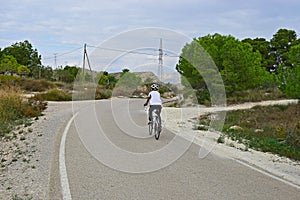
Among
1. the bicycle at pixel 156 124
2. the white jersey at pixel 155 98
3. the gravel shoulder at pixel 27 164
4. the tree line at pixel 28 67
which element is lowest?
the gravel shoulder at pixel 27 164

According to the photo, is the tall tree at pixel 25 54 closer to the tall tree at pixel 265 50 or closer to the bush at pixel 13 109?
the tall tree at pixel 265 50

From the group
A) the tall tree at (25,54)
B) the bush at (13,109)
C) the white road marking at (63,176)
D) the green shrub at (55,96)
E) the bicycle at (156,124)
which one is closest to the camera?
the white road marking at (63,176)

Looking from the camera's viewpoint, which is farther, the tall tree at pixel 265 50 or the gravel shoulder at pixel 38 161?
the tall tree at pixel 265 50

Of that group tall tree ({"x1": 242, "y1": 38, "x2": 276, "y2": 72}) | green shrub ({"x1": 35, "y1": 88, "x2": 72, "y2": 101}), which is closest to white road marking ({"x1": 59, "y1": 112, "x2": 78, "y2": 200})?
green shrub ({"x1": 35, "y1": 88, "x2": 72, "y2": 101})

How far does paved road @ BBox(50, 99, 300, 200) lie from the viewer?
6.65 metres

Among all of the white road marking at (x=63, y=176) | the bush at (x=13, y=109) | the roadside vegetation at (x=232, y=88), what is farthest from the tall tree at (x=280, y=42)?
the white road marking at (x=63, y=176)

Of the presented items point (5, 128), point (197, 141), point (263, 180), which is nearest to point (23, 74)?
point (5, 128)

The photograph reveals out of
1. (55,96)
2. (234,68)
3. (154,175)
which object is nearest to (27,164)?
(154,175)

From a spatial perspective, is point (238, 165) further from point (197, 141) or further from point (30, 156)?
point (30, 156)

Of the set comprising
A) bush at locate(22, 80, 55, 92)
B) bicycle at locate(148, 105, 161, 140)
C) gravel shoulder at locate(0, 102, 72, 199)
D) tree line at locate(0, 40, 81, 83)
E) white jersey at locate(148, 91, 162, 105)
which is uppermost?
tree line at locate(0, 40, 81, 83)

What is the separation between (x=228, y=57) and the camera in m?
39.1

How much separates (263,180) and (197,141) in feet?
19.5

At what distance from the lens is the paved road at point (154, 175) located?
21.8 ft

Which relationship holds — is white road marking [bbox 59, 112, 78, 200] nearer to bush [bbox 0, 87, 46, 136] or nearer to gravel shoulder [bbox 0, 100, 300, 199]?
gravel shoulder [bbox 0, 100, 300, 199]
